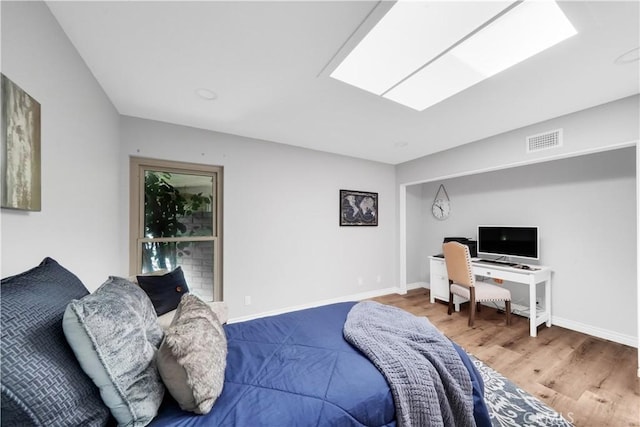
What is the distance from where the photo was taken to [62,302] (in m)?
0.86

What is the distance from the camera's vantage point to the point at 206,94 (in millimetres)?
2133

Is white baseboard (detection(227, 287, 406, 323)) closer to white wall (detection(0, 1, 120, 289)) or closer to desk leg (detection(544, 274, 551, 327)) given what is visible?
white wall (detection(0, 1, 120, 289))

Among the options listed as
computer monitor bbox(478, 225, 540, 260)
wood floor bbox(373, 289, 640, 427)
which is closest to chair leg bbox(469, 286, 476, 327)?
wood floor bbox(373, 289, 640, 427)

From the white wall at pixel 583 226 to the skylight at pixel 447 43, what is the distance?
2153 millimetres

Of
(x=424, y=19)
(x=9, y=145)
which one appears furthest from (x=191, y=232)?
(x=424, y=19)

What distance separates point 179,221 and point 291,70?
2.14 meters

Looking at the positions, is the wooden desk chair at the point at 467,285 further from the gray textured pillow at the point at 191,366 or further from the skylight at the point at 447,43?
the gray textured pillow at the point at 191,366

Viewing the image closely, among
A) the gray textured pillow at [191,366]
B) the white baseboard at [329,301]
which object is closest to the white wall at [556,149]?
the white baseboard at [329,301]

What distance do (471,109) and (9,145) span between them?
3146 millimetres

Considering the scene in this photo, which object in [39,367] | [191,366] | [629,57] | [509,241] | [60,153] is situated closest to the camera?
[39,367]

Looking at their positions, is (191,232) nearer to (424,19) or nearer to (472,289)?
(424,19)

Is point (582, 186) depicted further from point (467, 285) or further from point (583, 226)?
point (467, 285)

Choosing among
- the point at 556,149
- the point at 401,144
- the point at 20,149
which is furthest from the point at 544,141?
the point at 20,149

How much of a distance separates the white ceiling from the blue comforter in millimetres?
1817
